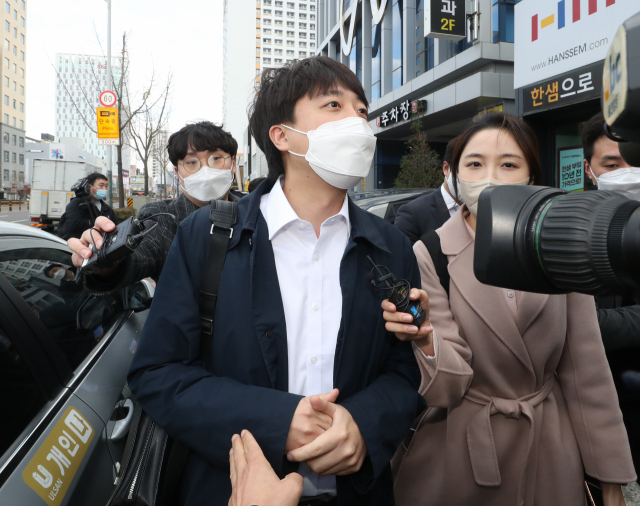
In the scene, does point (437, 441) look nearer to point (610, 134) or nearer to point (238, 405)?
point (238, 405)

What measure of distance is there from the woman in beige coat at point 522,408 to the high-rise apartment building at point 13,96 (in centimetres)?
7160

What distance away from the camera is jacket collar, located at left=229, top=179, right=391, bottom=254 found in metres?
1.43

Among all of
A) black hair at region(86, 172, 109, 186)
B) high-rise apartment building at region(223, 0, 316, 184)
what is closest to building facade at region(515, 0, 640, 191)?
black hair at region(86, 172, 109, 186)

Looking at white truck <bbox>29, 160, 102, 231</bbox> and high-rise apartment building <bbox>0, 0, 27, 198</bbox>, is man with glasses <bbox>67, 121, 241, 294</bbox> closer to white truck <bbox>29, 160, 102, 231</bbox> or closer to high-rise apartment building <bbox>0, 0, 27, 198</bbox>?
white truck <bbox>29, 160, 102, 231</bbox>

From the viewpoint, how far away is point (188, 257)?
1410 millimetres

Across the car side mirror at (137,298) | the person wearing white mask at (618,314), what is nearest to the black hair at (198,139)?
the car side mirror at (137,298)

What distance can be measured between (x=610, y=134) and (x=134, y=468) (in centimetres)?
157

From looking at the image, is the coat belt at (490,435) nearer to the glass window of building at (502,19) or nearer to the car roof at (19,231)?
the car roof at (19,231)

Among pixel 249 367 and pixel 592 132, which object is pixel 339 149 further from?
pixel 592 132

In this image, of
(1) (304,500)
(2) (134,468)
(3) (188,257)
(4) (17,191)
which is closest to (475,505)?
(1) (304,500)

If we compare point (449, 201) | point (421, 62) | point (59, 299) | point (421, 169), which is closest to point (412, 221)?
point (449, 201)

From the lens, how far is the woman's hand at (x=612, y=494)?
1.59 m

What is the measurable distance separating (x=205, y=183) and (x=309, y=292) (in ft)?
5.71

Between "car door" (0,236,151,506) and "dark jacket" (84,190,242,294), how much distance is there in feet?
Answer: 0.71
